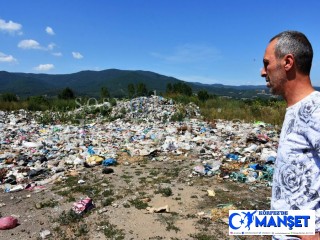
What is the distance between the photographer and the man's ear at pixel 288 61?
48.6 inches

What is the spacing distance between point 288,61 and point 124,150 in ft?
18.9

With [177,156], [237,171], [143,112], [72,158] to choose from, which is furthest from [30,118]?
[237,171]

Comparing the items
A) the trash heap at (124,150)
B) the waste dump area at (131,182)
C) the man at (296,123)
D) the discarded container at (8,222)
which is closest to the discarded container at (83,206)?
the waste dump area at (131,182)

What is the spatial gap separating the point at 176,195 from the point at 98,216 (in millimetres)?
1154

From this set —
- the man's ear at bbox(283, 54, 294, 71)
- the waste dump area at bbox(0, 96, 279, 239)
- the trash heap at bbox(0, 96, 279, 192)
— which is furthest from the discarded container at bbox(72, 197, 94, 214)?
the man's ear at bbox(283, 54, 294, 71)

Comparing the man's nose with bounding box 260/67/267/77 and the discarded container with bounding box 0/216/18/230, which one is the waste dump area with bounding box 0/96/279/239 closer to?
the discarded container with bounding box 0/216/18/230

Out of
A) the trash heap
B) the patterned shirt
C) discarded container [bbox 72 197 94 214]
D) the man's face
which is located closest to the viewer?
the patterned shirt

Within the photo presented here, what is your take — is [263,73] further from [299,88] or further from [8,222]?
[8,222]

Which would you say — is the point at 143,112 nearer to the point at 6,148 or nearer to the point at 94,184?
the point at 6,148

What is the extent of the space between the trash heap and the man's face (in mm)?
3846

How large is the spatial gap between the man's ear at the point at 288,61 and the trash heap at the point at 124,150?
394 centimetres

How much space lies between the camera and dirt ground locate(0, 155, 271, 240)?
Answer: 3.43 metres

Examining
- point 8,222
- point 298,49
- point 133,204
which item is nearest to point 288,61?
point 298,49

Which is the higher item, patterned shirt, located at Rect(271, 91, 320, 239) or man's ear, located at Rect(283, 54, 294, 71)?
man's ear, located at Rect(283, 54, 294, 71)
